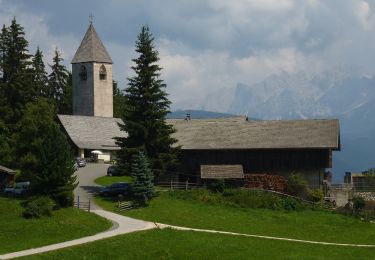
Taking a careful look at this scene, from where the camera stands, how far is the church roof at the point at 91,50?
10119 centimetres

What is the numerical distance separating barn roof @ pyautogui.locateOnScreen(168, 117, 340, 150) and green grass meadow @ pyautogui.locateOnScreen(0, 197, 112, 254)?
2080 centimetres

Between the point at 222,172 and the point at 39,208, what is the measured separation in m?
20.4

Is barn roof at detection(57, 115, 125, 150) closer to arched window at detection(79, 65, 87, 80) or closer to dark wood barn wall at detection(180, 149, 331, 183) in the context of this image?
arched window at detection(79, 65, 87, 80)

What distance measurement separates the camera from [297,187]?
60.9 metres

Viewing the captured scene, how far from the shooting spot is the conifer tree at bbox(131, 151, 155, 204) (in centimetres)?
5441

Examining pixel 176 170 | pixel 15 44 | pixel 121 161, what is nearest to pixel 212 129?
pixel 176 170

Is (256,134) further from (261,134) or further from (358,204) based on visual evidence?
(358,204)

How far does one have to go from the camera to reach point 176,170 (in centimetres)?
6794

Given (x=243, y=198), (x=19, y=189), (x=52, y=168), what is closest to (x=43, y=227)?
(x=52, y=168)

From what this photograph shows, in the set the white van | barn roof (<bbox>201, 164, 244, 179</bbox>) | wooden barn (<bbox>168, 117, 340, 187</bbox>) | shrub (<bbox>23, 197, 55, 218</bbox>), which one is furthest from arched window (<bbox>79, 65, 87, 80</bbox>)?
shrub (<bbox>23, 197, 55, 218</bbox>)

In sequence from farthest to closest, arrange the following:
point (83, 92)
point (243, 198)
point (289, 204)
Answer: point (83, 92), point (243, 198), point (289, 204)

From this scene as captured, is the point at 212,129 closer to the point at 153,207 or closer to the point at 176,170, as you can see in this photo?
the point at 176,170

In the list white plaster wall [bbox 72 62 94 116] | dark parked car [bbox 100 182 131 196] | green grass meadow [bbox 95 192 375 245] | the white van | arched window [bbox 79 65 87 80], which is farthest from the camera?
arched window [bbox 79 65 87 80]

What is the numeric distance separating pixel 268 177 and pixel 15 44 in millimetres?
40039
